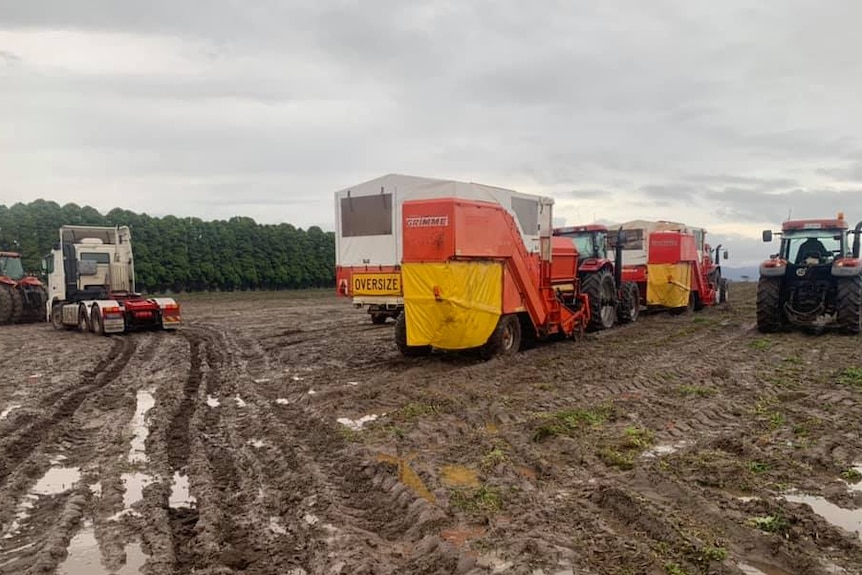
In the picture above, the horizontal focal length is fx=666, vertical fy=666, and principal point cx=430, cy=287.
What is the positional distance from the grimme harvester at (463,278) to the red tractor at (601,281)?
3710mm

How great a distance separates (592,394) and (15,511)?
6107 millimetres

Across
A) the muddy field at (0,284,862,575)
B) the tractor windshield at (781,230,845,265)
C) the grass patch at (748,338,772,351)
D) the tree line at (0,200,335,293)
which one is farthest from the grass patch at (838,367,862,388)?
the tree line at (0,200,335,293)

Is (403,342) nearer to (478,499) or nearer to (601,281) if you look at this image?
(601,281)

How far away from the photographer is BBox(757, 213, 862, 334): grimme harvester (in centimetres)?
1391

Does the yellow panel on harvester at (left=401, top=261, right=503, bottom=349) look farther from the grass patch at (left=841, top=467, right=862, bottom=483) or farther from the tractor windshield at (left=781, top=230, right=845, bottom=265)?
the tractor windshield at (left=781, top=230, right=845, bottom=265)

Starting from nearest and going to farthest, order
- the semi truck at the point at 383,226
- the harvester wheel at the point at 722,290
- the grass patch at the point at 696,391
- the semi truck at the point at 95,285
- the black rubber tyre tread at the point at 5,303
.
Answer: the grass patch at the point at 696,391
the semi truck at the point at 383,226
the semi truck at the point at 95,285
the black rubber tyre tread at the point at 5,303
the harvester wheel at the point at 722,290

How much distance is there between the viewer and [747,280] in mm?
60406

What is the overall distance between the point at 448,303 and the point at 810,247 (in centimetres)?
969

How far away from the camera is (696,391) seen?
8.30 meters

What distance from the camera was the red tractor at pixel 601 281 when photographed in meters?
15.4

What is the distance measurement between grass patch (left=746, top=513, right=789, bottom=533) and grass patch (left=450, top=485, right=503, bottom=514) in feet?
5.23

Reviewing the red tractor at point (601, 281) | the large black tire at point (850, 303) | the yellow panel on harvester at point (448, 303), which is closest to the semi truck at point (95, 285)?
the yellow panel on harvester at point (448, 303)

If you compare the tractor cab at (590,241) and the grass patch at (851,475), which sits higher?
the tractor cab at (590,241)

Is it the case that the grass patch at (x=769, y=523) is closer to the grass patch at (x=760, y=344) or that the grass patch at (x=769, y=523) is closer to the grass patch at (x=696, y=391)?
the grass patch at (x=696, y=391)
